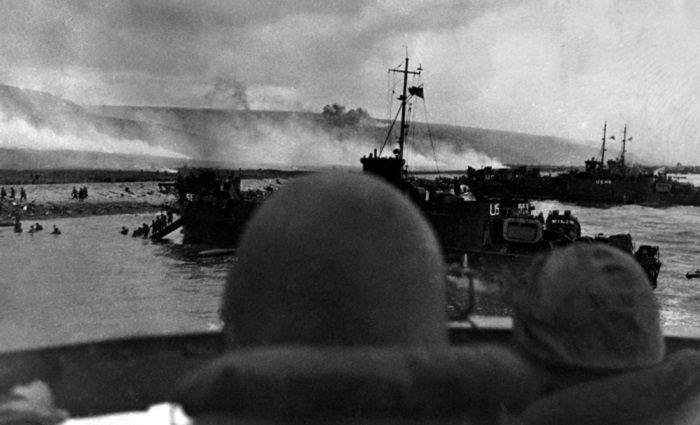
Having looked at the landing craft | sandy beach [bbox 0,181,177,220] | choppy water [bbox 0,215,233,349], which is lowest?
choppy water [bbox 0,215,233,349]

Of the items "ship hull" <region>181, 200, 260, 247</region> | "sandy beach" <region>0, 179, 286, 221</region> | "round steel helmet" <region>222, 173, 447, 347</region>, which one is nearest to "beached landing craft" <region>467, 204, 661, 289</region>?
"ship hull" <region>181, 200, 260, 247</region>

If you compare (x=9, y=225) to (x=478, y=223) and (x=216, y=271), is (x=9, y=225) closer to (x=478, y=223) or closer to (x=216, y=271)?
(x=216, y=271)

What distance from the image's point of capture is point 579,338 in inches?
124

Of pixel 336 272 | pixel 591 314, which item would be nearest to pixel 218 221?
pixel 336 272

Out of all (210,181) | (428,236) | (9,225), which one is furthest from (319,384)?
(9,225)

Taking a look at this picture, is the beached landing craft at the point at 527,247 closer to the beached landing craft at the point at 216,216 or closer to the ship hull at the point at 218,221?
the beached landing craft at the point at 216,216

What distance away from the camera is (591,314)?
3.16m

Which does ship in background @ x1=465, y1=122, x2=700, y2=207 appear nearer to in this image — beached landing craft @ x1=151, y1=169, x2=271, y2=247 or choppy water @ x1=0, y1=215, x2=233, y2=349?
beached landing craft @ x1=151, y1=169, x2=271, y2=247

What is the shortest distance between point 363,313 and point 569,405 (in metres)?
1.02

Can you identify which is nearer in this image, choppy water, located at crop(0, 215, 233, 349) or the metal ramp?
choppy water, located at crop(0, 215, 233, 349)

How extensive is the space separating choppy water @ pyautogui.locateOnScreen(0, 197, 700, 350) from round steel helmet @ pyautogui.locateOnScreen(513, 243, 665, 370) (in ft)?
54.0

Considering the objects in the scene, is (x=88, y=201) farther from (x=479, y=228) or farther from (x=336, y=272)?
(x=336, y=272)

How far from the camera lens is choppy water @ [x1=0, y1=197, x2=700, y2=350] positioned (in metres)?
28.8

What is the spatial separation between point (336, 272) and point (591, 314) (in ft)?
4.11
